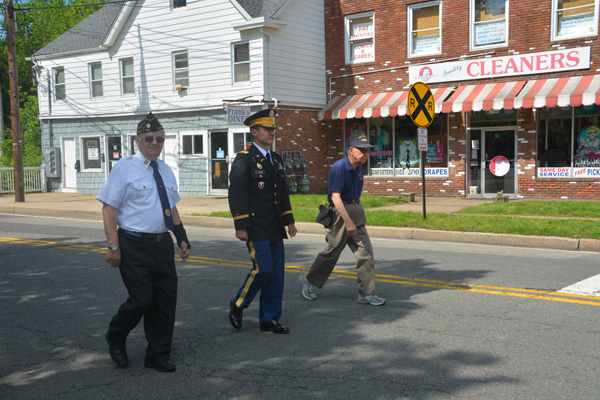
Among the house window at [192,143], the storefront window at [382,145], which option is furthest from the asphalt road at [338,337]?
the house window at [192,143]

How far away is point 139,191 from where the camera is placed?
4.33m

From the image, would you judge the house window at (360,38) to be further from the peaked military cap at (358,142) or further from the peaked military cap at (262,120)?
the peaked military cap at (262,120)

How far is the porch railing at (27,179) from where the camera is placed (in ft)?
79.5

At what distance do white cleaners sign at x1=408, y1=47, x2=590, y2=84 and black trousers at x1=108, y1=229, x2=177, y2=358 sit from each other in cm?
1580

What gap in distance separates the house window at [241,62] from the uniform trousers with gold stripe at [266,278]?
618 inches

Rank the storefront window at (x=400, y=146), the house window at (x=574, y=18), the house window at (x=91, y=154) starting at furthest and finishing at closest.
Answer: the house window at (x=91, y=154)
the storefront window at (x=400, y=146)
the house window at (x=574, y=18)

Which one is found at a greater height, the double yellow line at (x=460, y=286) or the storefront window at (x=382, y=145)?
the storefront window at (x=382, y=145)

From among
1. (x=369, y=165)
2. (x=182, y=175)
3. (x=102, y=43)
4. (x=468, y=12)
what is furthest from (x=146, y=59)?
(x=468, y=12)

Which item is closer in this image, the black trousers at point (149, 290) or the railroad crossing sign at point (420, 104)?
the black trousers at point (149, 290)

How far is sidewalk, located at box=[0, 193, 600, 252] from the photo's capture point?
33.1 ft

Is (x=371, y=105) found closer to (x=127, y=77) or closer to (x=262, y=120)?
(x=127, y=77)

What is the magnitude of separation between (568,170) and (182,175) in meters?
13.4

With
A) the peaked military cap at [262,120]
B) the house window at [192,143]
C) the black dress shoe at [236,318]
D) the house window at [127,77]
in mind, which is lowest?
the black dress shoe at [236,318]

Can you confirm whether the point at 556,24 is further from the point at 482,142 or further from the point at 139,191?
the point at 139,191
